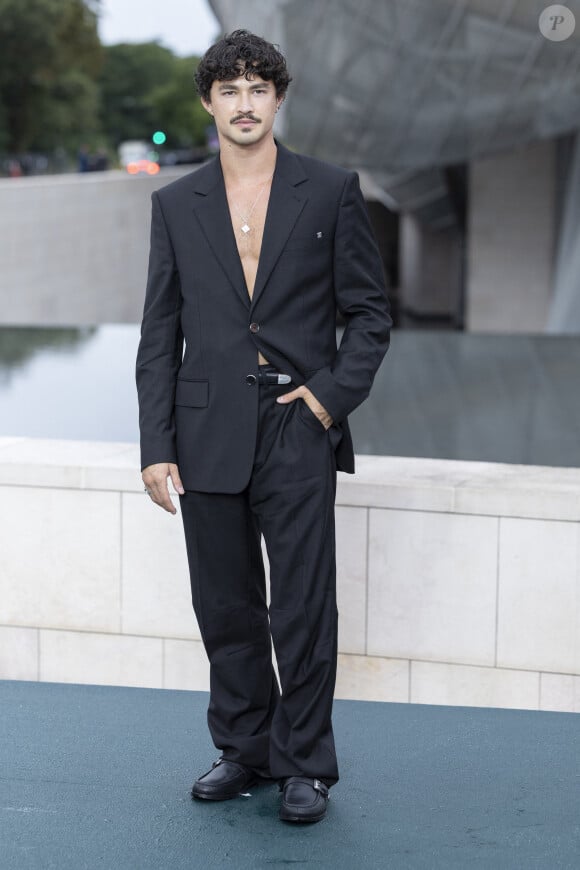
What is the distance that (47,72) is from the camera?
7375 centimetres

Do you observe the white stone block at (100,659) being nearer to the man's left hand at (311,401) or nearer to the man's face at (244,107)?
the man's left hand at (311,401)

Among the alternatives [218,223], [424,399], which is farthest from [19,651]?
[424,399]

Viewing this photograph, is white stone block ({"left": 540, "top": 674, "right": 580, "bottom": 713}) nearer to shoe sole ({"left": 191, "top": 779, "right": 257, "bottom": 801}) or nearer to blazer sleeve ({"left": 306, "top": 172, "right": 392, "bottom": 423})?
shoe sole ({"left": 191, "top": 779, "right": 257, "bottom": 801})

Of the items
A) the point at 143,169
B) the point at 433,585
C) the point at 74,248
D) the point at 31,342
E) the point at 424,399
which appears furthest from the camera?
the point at 143,169

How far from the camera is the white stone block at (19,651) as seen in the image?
493cm

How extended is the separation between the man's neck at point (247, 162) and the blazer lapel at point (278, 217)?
6 centimetres

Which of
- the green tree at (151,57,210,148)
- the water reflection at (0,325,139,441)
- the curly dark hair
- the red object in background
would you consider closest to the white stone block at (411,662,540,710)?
the curly dark hair

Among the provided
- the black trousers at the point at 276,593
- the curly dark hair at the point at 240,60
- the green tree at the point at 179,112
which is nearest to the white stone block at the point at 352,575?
the black trousers at the point at 276,593

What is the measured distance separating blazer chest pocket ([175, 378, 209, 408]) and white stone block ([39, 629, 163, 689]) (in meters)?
1.69

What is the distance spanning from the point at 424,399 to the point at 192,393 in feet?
35.7

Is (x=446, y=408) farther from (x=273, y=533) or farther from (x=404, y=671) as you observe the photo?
(x=273, y=533)

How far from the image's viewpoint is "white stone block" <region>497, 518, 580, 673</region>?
4.31 metres

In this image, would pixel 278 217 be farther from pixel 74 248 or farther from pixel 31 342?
pixel 74 248

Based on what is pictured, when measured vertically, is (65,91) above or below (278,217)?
above
